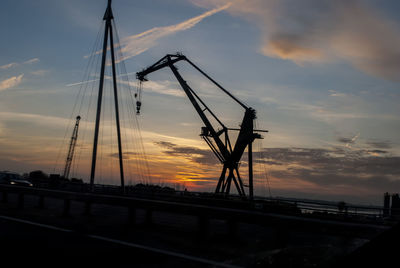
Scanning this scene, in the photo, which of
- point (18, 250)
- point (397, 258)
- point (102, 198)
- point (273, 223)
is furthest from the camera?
point (102, 198)

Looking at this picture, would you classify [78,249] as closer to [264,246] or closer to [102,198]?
[264,246]

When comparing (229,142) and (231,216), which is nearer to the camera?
(231,216)

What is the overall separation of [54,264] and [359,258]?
4.95 m

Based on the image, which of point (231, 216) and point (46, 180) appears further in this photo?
point (46, 180)

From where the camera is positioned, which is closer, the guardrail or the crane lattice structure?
A: the guardrail

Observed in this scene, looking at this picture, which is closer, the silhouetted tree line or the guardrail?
the guardrail

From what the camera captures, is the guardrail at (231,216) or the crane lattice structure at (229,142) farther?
the crane lattice structure at (229,142)

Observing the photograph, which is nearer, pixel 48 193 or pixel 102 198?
pixel 102 198

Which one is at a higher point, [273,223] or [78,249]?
[273,223]

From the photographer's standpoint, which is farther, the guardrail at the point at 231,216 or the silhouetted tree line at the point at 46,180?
the silhouetted tree line at the point at 46,180

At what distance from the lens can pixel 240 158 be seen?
159 ft

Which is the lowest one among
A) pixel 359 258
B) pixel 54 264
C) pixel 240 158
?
pixel 54 264

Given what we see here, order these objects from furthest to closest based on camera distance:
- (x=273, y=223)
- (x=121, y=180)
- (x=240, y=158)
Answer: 1. (x=240, y=158)
2. (x=121, y=180)
3. (x=273, y=223)

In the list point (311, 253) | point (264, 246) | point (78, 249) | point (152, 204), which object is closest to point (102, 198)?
point (152, 204)
